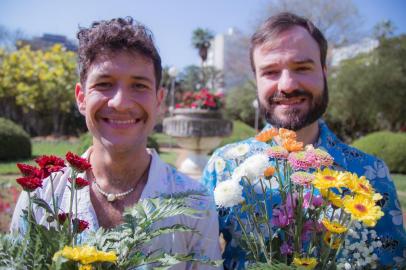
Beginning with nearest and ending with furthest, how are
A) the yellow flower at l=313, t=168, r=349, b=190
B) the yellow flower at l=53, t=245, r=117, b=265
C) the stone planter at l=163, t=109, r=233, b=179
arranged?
1. the yellow flower at l=53, t=245, r=117, b=265
2. the yellow flower at l=313, t=168, r=349, b=190
3. the stone planter at l=163, t=109, r=233, b=179

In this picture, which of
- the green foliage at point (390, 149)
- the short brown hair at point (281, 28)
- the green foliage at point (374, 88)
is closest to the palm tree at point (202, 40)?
the green foliage at point (374, 88)

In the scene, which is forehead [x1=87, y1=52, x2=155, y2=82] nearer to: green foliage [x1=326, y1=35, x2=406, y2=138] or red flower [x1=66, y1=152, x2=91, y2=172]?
red flower [x1=66, y1=152, x2=91, y2=172]

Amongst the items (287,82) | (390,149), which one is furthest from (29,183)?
(390,149)

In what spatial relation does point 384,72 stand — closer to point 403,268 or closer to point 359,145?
point 359,145

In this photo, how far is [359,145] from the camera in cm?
1272

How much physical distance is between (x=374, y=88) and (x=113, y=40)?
67.8 feet

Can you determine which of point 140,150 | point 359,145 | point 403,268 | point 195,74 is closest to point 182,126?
point 359,145

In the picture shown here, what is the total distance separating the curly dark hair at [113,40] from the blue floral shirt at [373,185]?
0.57 m

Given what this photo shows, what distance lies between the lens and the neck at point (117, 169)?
1.79 metres

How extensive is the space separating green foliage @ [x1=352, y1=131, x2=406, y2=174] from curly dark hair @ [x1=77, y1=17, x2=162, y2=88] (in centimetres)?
1165

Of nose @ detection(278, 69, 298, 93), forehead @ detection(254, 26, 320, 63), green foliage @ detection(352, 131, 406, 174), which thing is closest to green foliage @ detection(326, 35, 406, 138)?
green foliage @ detection(352, 131, 406, 174)

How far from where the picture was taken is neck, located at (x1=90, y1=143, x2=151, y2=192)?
1790 millimetres

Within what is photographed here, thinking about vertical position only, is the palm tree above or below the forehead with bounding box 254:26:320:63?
above

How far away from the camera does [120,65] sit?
163cm
